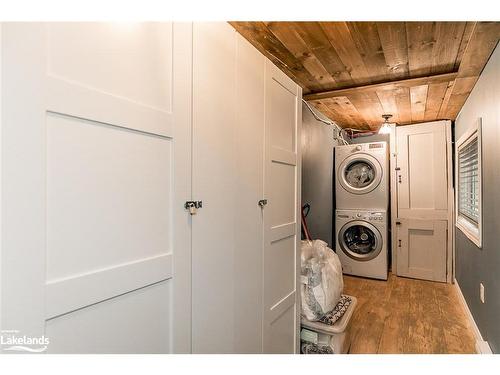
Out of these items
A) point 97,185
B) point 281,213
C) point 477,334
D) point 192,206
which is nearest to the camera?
point 97,185

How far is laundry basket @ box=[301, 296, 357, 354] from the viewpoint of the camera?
183cm

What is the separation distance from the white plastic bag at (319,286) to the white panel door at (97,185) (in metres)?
1.16

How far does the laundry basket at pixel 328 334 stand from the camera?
1833 millimetres

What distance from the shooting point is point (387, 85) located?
2543mm

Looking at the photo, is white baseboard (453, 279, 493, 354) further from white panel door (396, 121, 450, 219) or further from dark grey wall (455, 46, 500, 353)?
white panel door (396, 121, 450, 219)

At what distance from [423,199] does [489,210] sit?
1892 mm

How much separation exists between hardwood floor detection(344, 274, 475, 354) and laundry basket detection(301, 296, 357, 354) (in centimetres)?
39

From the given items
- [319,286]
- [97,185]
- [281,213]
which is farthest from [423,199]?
[97,185]

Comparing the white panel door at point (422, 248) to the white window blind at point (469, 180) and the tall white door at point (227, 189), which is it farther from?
the tall white door at point (227, 189)

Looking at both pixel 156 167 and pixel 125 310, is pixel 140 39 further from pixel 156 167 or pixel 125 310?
pixel 125 310

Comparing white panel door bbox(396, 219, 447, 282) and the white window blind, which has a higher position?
the white window blind

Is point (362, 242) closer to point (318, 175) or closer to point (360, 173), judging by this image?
point (360, 173)

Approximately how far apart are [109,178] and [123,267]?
0.26 metres
